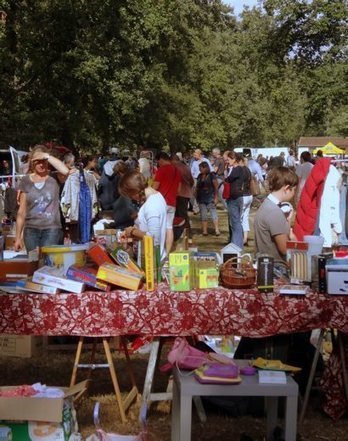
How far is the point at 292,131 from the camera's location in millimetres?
85750

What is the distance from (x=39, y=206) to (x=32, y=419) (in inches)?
133

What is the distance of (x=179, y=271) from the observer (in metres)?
4.55

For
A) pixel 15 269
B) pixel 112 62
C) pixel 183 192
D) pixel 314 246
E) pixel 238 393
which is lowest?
pixel 238 393

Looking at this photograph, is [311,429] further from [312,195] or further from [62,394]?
[312,195]

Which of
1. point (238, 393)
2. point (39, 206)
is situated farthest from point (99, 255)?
point (39, 206)

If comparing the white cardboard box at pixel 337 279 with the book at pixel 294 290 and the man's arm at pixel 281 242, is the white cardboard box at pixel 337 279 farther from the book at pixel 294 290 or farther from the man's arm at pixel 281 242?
the man's arm at pixel 281 242

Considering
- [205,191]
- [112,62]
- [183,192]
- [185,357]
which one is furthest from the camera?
[112,62]

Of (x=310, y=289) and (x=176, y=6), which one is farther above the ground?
(x=176, y=6)

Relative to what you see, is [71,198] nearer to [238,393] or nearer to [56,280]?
[56,280]

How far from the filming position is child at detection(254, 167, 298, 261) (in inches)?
203

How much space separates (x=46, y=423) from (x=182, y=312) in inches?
44.2

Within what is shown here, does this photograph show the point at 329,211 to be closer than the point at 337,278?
No

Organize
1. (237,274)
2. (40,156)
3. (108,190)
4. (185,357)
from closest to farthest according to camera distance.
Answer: (185,357)
(237,274)
(40,156)
(108,190)

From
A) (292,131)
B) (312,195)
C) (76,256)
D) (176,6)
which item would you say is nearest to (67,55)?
(176,6)
